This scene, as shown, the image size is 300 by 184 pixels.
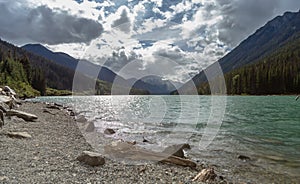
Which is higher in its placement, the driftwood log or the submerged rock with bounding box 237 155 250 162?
the driftwood log

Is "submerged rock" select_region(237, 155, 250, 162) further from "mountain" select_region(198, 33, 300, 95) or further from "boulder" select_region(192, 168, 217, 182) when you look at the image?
"mountain" select_region(198, 33, 300, 95)

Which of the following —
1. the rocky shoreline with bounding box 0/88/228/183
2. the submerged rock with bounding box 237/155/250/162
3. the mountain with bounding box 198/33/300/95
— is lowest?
the submerged rock with bounding box 237/155/250/162

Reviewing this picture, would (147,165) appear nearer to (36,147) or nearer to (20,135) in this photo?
(36,147)

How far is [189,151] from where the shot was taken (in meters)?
18.8

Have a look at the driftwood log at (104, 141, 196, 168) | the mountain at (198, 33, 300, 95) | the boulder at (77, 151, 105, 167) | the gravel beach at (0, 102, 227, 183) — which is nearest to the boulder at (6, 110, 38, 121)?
the gravel beach at (0, 102, 227, 183)

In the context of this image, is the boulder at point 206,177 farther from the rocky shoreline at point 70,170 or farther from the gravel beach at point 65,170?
the gravel beach at point 65,170

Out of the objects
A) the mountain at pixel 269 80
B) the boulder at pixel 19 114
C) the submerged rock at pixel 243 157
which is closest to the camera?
the submerged rock at pixel 243 157

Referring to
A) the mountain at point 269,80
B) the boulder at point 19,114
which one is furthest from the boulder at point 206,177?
the mountain at point 269,80

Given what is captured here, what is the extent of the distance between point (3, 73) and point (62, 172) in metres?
117

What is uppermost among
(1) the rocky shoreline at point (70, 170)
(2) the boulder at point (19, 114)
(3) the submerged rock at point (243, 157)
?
(2) the boulder at point (19, 114)

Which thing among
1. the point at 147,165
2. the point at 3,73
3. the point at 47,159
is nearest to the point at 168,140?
the point at 147,165

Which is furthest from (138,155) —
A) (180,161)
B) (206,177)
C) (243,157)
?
(243,157)

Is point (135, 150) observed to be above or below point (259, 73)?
below

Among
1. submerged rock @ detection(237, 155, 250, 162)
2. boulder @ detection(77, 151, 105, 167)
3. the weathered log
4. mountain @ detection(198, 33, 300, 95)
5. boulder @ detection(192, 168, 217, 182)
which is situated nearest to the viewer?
boulder @ detection(192, 168, 217, 182)
